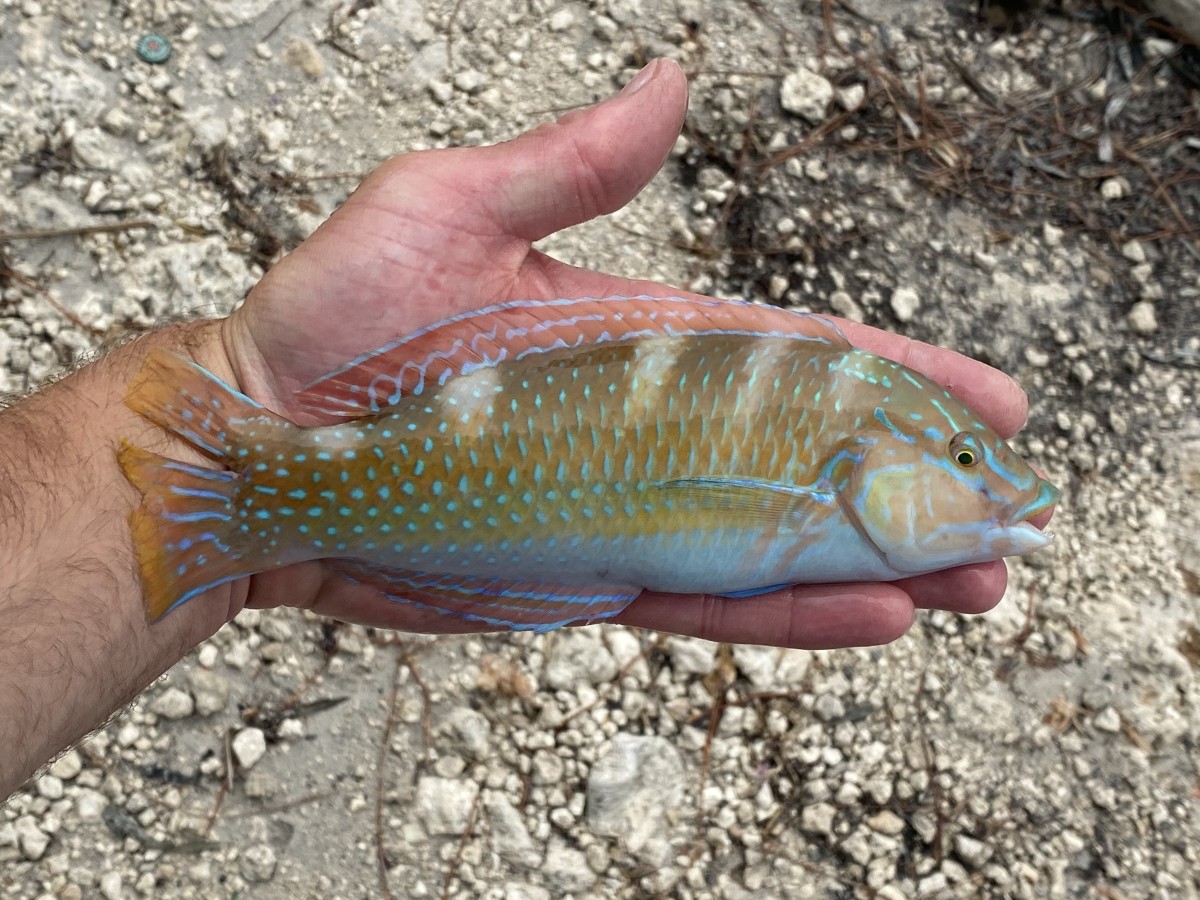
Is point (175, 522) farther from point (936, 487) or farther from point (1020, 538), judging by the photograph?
point (1020, 538)

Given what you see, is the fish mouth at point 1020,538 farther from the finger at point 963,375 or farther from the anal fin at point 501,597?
the anal fin at point 501,597

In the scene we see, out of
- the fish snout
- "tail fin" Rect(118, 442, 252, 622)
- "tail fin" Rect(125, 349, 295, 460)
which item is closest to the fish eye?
the fish snout

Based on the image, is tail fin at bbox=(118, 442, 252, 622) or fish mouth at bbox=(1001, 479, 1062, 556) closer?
tail fin at bbox=(118, 442, 252, 622)

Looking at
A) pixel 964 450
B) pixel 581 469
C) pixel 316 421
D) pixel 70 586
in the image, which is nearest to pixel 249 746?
pixel 70 586

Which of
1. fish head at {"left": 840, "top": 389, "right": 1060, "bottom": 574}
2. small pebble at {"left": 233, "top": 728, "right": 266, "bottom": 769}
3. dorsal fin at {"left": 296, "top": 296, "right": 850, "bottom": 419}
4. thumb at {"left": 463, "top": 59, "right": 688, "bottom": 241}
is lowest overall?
small pebble at {"left": 233, "top": 728, "right": 266, "bottom": 769}

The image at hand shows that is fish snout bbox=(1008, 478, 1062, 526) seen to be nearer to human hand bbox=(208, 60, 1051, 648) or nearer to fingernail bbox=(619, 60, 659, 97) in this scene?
human hand bbox=(208, 60, 1051, 648)

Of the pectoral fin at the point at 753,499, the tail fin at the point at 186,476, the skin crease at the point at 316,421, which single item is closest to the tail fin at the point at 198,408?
the tail fin at the point at 186,476

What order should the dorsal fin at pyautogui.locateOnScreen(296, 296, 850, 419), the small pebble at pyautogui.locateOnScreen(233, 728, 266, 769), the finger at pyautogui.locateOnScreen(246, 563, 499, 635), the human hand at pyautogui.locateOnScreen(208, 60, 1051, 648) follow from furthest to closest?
the small pebble at pyautogui.locateOnScreen(233, 728, 266, 769) → the finger at pyautogui.locateOnScreen(246, 563, 499, 635) → the human hand at pyautogui.locateOnScreen(208, 60, 1051, 648) → the dorsal fin at pyautogui.locateOnScreen(296, 296, 850, 419)
